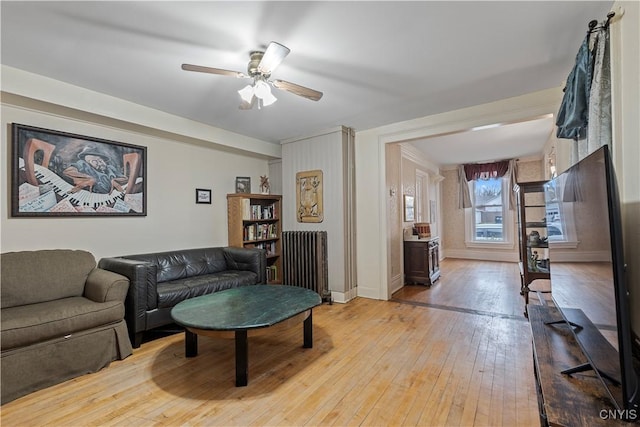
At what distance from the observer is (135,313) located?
2.62 m

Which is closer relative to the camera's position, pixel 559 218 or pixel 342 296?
pixel 559 218

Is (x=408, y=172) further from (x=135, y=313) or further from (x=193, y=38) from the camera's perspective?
(x=135, y=313)

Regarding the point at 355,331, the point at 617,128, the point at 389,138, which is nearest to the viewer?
the point at 617,128

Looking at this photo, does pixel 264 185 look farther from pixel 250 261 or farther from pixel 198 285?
pixel 198 285

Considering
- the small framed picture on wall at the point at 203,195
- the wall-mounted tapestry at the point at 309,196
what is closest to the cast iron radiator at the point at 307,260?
the wall-mounted tapestry at the point at 309,196

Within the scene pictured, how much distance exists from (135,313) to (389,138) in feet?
11.9

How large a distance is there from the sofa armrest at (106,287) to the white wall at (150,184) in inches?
23.9

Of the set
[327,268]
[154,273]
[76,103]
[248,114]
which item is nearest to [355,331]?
[327,268]

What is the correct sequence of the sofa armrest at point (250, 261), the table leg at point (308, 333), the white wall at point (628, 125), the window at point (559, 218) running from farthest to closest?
the sofa armrest at point (250, 261) → the table leg at point (308, 333) → the window at point (559, 218) → the white wall at point (628, 125)

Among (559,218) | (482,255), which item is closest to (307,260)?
(559,218)

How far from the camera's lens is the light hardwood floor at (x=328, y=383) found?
5.71 feet

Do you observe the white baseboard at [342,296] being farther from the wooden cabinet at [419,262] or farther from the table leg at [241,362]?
the table leg at [241,362]

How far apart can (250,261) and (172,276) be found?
3.06 feet

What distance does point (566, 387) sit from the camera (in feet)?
3.92
